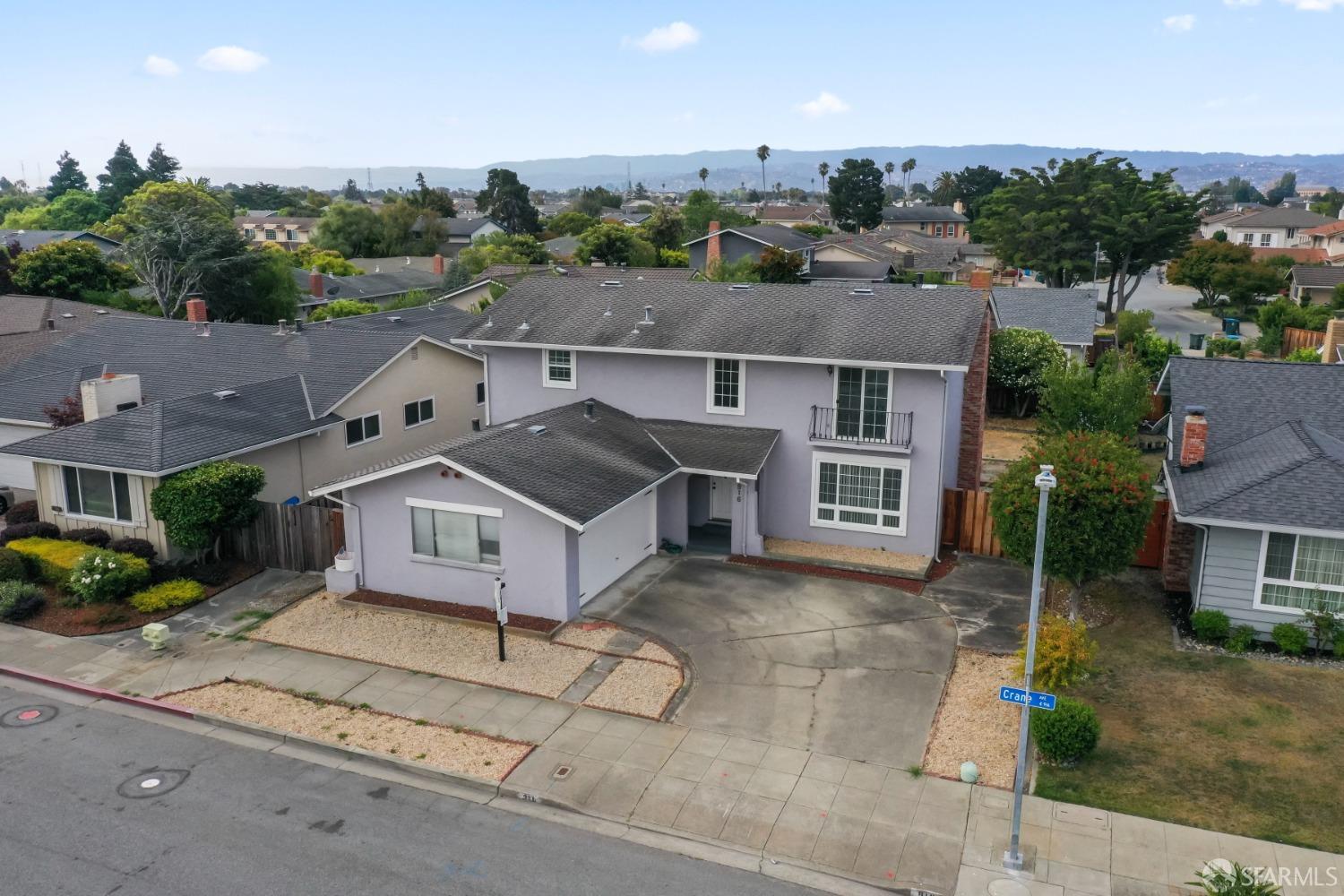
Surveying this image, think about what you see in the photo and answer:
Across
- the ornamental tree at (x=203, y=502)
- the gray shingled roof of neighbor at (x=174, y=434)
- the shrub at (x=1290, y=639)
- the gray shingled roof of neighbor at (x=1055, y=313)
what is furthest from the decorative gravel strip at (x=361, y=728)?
the gray shingled roof of neighbor at (x=1055, y=313)

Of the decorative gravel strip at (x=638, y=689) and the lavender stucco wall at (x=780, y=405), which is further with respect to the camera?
the lavender stucco wall at (x=780, y=405)

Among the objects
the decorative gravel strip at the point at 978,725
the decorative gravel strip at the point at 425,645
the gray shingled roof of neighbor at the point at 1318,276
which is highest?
the gray shingled roof of neighbor at the point at 1318,276

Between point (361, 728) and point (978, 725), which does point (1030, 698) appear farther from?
point (361, 728)

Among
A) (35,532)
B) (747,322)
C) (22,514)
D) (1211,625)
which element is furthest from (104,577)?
(1211,625)

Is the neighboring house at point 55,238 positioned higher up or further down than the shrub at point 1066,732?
higher up

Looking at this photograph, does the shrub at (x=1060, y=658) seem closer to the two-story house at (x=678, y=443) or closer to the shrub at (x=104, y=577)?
the two-story house at (x=678, y=443)

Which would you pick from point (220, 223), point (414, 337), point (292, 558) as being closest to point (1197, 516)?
point (292, 558)

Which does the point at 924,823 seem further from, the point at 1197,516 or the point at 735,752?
the point at 1197,516
